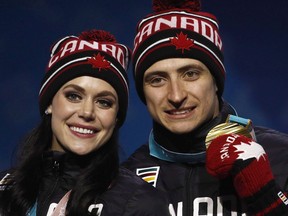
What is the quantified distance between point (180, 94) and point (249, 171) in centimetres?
53

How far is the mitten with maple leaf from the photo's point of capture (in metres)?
1.88

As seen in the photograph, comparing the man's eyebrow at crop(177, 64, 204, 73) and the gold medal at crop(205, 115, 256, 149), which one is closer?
the gold medal at crop(205, 115, 256, 149)

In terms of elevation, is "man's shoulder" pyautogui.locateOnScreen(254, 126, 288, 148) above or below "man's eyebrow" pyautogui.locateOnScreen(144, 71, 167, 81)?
below

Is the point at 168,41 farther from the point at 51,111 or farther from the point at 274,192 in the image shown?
the point at 274,192

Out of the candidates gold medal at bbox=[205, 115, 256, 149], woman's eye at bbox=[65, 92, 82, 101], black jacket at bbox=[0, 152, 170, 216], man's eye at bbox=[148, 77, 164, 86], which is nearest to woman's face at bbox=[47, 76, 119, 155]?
woman's eye at bbox=[65, 92, 82, 101]

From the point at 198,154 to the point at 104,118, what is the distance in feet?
1.56

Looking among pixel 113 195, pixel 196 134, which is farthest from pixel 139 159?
pixel 113 195

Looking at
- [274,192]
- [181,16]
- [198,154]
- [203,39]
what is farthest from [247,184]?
[181,16]

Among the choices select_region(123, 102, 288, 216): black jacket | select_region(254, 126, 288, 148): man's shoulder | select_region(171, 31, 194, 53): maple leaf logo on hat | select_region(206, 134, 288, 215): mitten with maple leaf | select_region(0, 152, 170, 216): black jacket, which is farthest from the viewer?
select_region(171, 31, 194, 53): maple leaf logo on hat

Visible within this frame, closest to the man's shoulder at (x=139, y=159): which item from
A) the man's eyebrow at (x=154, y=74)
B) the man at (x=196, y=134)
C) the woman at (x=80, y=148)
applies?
the man at (x=196, y=134)

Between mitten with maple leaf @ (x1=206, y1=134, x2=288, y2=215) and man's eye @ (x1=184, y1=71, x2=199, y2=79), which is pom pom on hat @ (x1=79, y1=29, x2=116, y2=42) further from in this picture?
mitten with maple leaf @ (x1=206, y1=134, x2=288, y2=215)

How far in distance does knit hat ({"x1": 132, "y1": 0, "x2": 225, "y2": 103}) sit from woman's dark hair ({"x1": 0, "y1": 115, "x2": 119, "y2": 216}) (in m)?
0.43

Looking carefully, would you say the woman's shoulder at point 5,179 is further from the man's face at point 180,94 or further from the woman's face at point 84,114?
the man's face at point 180,94

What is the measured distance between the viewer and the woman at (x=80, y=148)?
80.3 inches
